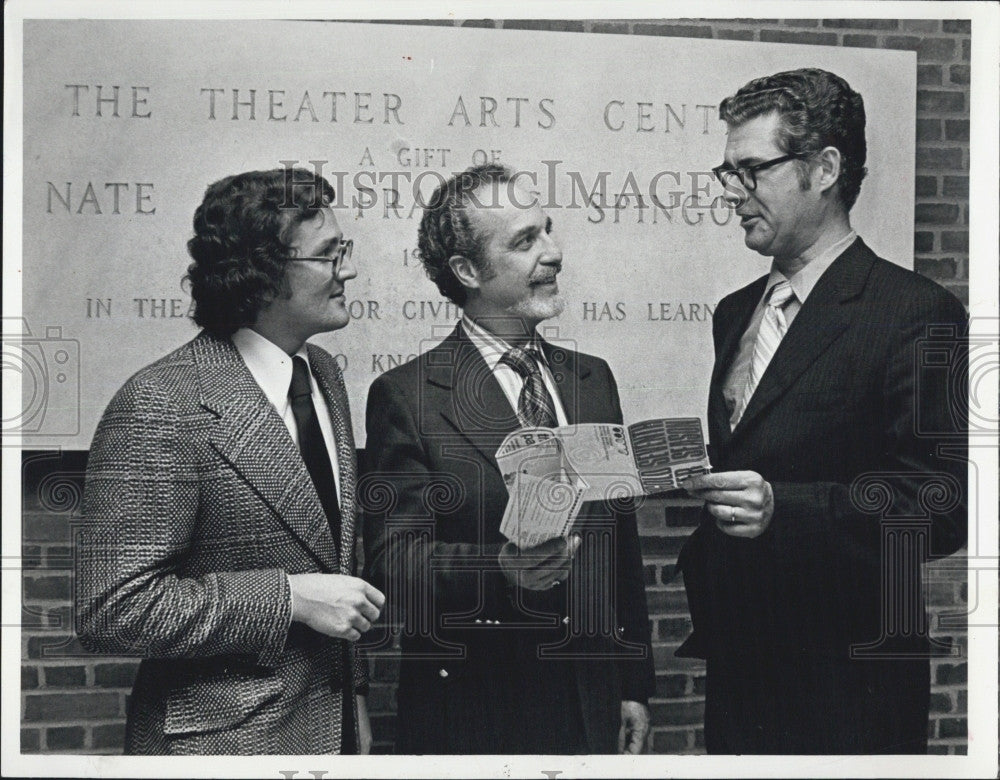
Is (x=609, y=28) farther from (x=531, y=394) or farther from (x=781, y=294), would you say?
(x=531, y=394)

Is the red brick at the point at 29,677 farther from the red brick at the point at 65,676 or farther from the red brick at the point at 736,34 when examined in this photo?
the red brick at the point at 736,34

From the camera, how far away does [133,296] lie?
11.7 feet

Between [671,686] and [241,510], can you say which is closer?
[241,510]

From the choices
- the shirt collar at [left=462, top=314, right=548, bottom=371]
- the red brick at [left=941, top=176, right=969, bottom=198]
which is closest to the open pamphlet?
the shirt collar at [left=462, top=314, right=548, bottom=371]

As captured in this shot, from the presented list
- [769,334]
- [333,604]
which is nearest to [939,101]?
[769,334]

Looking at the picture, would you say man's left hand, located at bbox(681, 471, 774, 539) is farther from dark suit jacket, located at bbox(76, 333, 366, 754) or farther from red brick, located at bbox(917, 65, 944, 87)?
red brick, located at bbox(917, 65, 944, 87)

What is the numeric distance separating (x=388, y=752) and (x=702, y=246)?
189 cm

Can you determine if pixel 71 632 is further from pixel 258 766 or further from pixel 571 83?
pixel 571 83

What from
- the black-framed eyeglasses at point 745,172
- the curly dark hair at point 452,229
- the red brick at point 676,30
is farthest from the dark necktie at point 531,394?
the red brick at point 676,30

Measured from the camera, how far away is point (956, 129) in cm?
370

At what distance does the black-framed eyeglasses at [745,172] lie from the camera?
3580 millimetres

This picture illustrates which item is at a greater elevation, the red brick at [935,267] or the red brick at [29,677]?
the red brick at [935,267]

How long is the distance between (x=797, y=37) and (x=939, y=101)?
518mm

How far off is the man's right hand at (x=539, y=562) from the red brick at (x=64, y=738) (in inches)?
57.2
